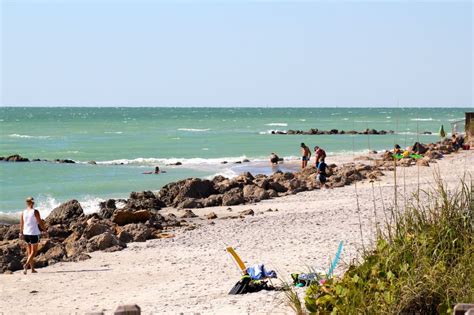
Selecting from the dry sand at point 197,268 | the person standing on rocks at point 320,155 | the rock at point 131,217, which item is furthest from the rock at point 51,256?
the person standing on rocks at point 320,155

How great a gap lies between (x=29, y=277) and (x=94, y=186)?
→ 1892cm

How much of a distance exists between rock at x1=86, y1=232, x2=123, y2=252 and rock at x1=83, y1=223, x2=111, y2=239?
0.61 m

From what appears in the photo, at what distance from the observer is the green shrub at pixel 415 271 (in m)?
7.07

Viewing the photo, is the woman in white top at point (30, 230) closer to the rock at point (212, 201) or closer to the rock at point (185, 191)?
the rock at point (212, 201)

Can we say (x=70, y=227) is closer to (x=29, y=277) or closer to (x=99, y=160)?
(x=29, y=277)

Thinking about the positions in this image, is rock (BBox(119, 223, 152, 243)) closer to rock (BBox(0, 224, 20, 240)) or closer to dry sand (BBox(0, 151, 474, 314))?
dry sand (BBox(0, 151, 474, 314))

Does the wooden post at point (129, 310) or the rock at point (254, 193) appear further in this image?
the rock at point (254, 193)

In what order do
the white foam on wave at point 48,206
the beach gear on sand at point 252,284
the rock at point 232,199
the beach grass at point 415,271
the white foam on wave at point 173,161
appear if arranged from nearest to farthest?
the beach grass at point 415,271
the beach gear on sand at point 252,284
the white foam on wave at point 48,206
the rock at point 232,199
the white foam on wave at point 173,161

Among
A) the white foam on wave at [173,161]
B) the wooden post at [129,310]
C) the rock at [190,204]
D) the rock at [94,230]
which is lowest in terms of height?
the white foam on wave at [173,161]

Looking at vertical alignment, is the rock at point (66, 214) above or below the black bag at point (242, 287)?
below

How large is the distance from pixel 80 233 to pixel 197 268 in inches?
187

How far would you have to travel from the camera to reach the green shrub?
7.07 meters

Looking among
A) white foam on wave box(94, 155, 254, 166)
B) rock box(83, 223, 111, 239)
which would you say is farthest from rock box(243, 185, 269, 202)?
white foam on wave box(94, 155, 254, 166)

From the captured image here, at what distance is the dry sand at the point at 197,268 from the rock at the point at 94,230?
1.12m
